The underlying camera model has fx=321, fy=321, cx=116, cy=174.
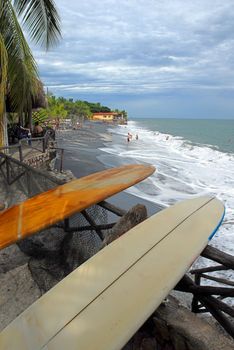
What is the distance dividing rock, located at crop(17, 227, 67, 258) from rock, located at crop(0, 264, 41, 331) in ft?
0.81

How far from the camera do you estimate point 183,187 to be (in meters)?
14.7

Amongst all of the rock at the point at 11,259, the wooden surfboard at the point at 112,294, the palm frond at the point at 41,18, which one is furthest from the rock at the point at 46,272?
the palm frond at the point at 41,18

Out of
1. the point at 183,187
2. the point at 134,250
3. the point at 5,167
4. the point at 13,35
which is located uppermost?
the point at 13,35

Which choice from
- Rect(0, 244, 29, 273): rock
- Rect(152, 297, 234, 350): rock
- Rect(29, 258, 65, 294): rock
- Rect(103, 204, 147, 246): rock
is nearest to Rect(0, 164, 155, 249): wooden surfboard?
Rect(103, 204, 147, 246): rock

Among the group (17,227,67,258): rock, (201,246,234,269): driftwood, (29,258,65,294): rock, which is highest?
(201,246,234,269): driftwood

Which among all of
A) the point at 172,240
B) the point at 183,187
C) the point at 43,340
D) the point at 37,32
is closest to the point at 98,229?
the point at 172,240

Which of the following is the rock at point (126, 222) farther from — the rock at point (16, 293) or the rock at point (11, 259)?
the rock at point (11, 259)

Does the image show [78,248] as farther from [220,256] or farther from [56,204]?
[220,256]

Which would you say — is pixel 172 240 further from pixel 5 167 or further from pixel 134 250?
pixel 5 167

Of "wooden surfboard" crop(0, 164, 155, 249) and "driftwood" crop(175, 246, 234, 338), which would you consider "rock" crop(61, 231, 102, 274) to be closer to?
"wooden surfboard" crop(0, 164, 155, 249)

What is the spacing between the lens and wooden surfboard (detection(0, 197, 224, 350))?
1.85 m

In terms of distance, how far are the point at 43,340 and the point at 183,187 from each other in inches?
525

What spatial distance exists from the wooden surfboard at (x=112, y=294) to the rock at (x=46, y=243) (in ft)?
4.93

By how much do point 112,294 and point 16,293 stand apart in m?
2.14
